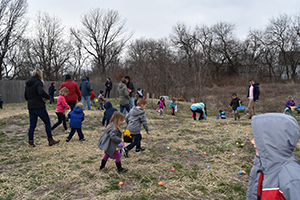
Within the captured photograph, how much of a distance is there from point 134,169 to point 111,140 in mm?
894

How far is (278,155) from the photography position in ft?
5.70

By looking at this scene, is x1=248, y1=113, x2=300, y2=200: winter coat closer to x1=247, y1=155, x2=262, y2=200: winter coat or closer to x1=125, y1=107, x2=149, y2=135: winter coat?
x1=247, y1=155, x2=262, y2=200: winter coat

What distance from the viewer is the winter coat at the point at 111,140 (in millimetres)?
4152

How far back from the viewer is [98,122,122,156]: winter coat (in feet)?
13.6

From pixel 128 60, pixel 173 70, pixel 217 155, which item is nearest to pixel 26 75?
pixel 128 60

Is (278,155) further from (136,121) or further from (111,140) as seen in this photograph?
(136,121)

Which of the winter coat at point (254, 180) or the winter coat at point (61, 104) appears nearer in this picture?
the winter coat at point (254, 180)

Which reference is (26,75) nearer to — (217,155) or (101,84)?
(101,84)

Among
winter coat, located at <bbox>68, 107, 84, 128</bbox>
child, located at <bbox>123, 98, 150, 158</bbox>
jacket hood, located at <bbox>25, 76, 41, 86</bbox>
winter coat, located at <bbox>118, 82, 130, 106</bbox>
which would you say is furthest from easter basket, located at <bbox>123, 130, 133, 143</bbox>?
winter coat, located at <bbox>118, 82, 130, 106</bbox>

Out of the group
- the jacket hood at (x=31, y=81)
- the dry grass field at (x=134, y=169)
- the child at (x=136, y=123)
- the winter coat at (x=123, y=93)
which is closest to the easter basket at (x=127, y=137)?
the child at (x=136, y=123)

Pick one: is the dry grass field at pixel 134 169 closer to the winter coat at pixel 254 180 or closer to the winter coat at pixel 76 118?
the winter coat at pixel 76 118

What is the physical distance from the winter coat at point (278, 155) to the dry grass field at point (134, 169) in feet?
6.36

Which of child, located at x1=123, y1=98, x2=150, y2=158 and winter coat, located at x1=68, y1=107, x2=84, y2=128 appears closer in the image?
child, located at x1=123, y1=98, x2=150, y2=158

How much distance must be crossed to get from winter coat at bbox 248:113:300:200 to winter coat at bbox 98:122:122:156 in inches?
113
